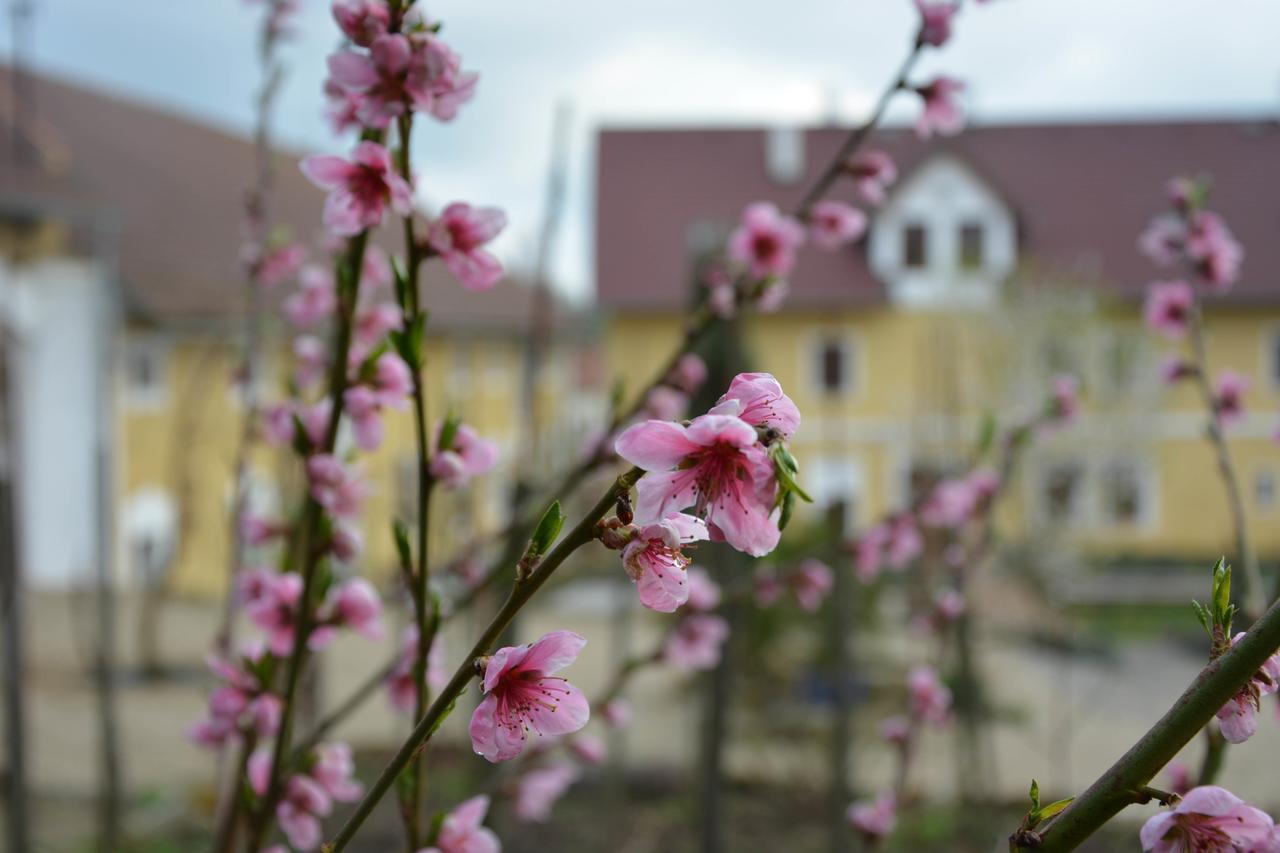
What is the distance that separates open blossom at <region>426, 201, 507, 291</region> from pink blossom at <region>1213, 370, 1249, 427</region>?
128 cm

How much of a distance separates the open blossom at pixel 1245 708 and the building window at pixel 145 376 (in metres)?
13.4

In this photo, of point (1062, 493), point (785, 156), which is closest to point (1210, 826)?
point (1062, 493)

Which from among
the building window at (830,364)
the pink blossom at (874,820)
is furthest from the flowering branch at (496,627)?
the building window at (830,364)

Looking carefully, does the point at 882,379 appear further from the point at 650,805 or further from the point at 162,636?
the point at 650,805

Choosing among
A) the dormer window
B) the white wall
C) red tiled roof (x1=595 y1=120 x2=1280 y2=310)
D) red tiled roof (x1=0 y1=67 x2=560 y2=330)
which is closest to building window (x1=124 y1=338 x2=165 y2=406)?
red tiled roof (x1=0 y1=67 x2=560 y2=330)

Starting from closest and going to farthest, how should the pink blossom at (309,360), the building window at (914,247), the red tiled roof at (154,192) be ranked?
the pink blossom at (309,360)
the red tiled roof at (154,192)
the building window at (914,247)

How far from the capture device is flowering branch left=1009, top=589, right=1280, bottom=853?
1.82ft

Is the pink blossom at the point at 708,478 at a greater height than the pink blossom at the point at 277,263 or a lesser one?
lesser

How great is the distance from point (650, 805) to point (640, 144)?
12.3 metres

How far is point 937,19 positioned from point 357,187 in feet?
2.91

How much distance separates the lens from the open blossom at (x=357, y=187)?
2.95 ft

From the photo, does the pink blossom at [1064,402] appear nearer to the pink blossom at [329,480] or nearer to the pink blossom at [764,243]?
the pink blossom at [764,243]

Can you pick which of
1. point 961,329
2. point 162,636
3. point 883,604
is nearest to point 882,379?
point 961,329

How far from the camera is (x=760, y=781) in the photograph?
4832 millimetres
